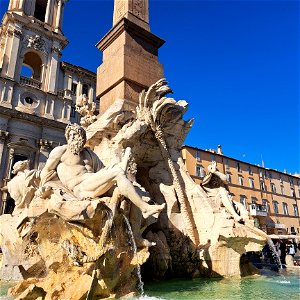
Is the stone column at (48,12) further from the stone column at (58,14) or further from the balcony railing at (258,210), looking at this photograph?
the balcony railing at (258,210)

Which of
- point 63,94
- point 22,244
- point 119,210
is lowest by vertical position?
point 22,244

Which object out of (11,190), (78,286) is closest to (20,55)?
(11,190)

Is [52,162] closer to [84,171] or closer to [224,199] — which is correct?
[84,171]

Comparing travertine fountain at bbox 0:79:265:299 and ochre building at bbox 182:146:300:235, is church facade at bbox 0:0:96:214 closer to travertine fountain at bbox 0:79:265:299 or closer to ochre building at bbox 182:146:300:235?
ochre building at bbox 182:146:300:235

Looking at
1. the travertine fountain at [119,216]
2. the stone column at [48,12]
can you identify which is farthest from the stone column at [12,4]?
the travertine fountain at [119,216]

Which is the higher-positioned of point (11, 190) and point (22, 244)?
point (11, 190)

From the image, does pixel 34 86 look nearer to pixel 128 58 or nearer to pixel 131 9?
pixel 131 9

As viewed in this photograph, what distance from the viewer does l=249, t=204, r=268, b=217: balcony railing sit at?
1025 inches

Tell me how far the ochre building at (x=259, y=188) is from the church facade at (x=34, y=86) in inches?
411

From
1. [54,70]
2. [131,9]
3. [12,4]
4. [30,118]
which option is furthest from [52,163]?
[12,4]

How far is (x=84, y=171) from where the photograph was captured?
4672 mm

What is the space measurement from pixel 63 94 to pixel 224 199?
2050 cm

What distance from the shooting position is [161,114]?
6941 mm

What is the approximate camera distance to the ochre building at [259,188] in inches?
1024
